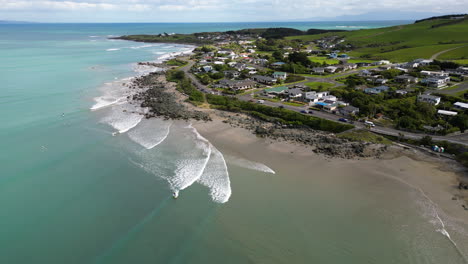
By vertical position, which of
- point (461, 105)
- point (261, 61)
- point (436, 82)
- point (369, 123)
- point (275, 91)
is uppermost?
point (261, 61)

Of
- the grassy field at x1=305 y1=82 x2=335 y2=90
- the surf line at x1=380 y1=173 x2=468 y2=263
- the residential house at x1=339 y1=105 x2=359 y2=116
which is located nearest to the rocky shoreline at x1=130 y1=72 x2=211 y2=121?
the residential house at x1=339 y1=105 x2=359 y2=116

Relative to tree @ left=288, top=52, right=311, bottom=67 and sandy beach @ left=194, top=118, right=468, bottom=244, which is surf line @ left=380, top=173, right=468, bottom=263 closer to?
sandy beach @ left=194, top=118, right=468, bottom=244

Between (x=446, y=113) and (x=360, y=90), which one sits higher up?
(x=360, y=90)

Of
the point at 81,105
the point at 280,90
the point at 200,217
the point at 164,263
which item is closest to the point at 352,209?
the point at 200,217

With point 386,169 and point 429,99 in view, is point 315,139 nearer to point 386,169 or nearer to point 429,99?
point 386,169

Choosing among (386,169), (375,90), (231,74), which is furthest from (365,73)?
(386,169)
